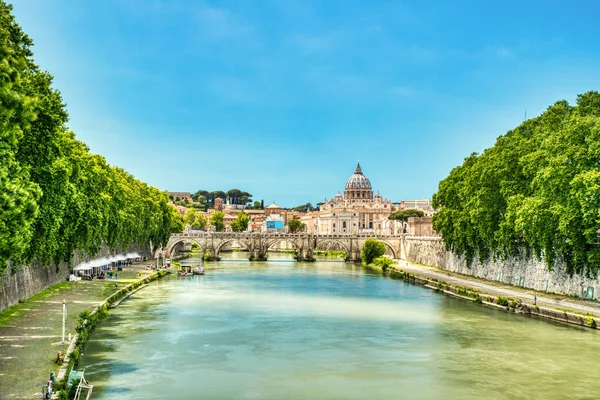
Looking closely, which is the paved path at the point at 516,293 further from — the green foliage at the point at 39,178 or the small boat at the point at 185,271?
the green foliage at the point at 39,178

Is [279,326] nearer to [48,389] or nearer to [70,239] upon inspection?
[70,239]

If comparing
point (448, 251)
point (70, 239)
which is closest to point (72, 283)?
point (70, 239)

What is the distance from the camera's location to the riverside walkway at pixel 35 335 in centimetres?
1733

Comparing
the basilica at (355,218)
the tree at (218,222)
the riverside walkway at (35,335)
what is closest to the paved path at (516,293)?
the riverside walkway at (35,335)

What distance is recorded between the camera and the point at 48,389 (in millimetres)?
16125

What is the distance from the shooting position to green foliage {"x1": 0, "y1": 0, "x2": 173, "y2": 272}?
1509 cm

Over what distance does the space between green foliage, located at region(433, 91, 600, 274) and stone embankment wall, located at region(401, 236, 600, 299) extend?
79 centimetres

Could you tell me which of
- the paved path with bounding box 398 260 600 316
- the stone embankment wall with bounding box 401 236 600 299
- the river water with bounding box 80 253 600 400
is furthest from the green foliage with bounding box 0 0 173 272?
the stone embankment wall with bounding box 401 236 600 299

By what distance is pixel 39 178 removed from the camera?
26797 mm

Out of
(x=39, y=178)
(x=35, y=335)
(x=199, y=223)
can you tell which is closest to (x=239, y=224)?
(x=199, y=223)

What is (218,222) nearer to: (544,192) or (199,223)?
(199,223)

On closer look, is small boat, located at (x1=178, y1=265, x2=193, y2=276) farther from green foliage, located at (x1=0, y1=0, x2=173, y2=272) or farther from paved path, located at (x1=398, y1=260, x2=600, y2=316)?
paved path, located at (x1=398, y1=260, x2=600, y2=316)

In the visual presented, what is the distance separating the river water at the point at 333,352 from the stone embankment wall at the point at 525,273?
16.1 feet

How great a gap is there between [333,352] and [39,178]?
13835 millimetres
